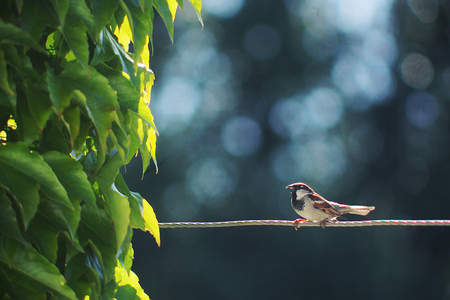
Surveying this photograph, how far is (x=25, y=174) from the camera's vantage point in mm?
703

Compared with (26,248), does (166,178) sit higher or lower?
lower

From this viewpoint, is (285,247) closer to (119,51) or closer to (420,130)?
(420,130)

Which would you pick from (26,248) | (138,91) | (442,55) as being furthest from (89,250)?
(442,55)

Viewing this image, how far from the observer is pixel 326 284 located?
897cm

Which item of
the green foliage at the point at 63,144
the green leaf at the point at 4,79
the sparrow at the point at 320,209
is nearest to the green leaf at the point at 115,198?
the green foliage at the point at 63,144

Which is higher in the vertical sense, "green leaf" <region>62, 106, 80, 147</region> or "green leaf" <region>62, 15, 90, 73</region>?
"green leaf" <region>62, 15, 90, 73</region>

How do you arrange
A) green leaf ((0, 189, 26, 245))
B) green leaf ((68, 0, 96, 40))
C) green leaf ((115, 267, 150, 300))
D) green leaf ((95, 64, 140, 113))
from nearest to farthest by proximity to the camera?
1. green leaf ((0, 189, 26, 245))
2. green leaf ((68, 0, 96, 40))
3. green leaf ((95, 64, 140, 113))
4. green leaf ((115, 267, 150, 300))

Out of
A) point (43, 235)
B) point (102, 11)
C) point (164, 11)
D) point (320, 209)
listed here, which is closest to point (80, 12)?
point (102, 11)

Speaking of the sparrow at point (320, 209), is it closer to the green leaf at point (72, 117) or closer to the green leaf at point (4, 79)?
the green leaf at point (72, 117)

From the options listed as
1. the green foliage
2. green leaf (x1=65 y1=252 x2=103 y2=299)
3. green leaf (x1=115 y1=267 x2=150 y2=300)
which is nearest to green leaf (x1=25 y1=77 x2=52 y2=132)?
the green foliage

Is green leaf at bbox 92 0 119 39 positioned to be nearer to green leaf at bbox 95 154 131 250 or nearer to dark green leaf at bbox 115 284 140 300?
green leaf at bbox 95 154 131 250

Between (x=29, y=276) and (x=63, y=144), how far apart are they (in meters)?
0.25

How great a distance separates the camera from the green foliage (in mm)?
708

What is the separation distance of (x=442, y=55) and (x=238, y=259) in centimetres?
562
